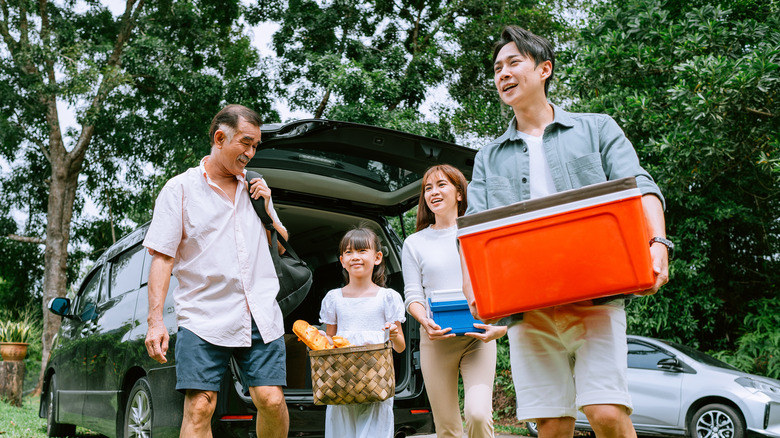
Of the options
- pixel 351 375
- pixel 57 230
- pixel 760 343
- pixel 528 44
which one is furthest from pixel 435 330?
pixel 57 230

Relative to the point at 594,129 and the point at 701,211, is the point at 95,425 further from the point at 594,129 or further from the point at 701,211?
the point at 701,211

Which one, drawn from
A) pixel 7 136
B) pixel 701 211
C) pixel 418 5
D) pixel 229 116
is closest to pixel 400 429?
pixel 229 116

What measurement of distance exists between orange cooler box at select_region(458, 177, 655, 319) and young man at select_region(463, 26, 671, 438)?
2.7 inches

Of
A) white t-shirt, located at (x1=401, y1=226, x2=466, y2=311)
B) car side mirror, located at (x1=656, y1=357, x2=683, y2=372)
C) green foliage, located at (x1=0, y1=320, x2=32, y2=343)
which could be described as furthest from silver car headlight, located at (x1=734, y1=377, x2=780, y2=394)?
green foliage, located at (x1=0, y1=320, x2=32, y2=343)

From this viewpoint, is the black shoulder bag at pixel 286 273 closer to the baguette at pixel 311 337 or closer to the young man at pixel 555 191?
the baguette at pixel 311 337

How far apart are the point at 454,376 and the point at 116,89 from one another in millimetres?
14382

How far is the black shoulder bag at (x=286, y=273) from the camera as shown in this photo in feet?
11.6

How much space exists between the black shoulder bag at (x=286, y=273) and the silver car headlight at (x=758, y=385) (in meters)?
6.17

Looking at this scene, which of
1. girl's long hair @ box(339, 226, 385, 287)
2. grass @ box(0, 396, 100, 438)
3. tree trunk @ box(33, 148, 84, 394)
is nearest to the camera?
girl's long hair @ box(339, 226, 385, 287)

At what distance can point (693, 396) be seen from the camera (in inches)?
310

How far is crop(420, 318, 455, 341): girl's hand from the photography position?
10.7 ft

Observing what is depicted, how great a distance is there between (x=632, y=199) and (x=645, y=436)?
7874mm

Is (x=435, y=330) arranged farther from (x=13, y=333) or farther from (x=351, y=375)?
(x=13, y=333)

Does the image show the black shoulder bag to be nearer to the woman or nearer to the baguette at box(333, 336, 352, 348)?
the baguette at box(333, 336, 352, 348)
